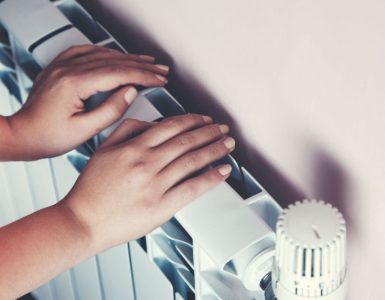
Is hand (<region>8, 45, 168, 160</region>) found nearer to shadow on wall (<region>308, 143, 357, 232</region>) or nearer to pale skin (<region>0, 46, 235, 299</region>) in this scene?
pale skin (<region>0, 46, 235, 299</region>)

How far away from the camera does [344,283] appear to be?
1.40ft

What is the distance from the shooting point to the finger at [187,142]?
54 centimetres

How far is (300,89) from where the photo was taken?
0.46 metres

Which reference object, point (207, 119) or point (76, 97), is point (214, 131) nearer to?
point (207, 119)

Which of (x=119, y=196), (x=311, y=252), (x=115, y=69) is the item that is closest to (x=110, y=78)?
(x=115, y=69)

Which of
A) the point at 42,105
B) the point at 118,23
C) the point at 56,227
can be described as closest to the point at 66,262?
the point at 56,227

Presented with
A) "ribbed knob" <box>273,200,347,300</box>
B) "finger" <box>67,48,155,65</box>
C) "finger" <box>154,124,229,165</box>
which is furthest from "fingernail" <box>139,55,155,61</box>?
"ribbed knob" <box>273,200,347,300</box>

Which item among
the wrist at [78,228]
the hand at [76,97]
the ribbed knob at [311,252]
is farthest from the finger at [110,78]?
the ribbed knob at [311,252]

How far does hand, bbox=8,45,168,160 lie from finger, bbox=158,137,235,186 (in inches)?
3.0

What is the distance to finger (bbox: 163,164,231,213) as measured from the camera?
52 cm

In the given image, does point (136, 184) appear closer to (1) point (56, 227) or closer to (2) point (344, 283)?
(1) point (56, 227)

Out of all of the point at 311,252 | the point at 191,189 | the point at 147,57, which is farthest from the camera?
the point at 147,57

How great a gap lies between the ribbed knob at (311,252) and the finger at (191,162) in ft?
0.42

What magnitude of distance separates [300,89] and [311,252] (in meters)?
0.11
